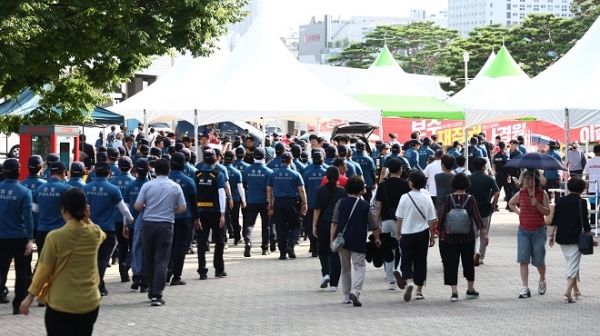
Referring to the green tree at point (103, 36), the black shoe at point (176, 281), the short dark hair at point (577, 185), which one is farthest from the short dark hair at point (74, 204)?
the green tree at point (103, 36)

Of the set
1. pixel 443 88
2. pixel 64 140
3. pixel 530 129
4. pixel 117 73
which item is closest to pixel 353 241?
pixel 64 140

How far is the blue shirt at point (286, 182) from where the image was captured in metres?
15.7

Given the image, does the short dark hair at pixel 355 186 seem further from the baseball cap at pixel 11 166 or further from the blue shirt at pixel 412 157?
the blue shirt at pixel 412 157

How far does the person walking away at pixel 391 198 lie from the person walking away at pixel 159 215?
260 centimetres

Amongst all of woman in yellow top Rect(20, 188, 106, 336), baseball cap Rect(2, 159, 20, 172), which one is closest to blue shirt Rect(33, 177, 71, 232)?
baseball cap Rect(2, 159, 20, 172)

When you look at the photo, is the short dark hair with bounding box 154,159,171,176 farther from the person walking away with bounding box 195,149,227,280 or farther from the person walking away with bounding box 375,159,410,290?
the person walking away with bounding box 375,159,410,290

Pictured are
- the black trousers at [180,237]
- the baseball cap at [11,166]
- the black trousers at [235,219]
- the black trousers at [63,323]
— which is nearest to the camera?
the black trousers at [63,323]

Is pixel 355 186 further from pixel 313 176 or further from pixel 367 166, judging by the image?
pixel 367 166

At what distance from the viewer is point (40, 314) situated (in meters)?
11.2

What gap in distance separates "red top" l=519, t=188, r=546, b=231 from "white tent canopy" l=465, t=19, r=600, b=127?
7.49 m

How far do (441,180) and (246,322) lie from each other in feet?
17.4

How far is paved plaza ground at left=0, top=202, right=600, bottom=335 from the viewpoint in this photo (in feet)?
33.7

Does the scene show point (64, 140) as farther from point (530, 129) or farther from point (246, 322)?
point (530, 129)

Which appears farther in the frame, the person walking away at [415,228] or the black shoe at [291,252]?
the black shoe at [291,252]
